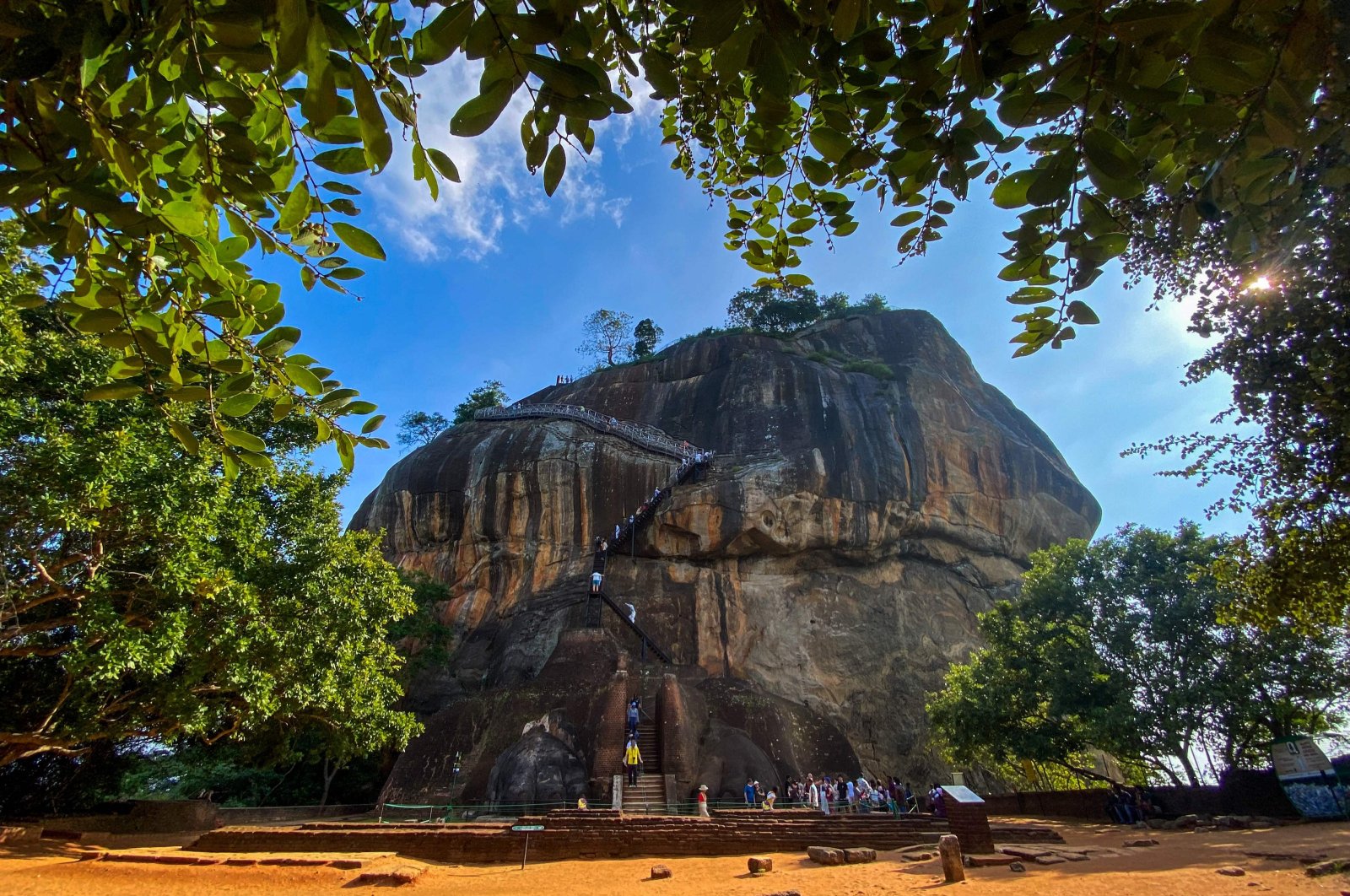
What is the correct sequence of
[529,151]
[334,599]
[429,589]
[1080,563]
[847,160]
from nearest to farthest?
[529,151]
[847,160]
[334,599]
[1080,563]
[429,589]

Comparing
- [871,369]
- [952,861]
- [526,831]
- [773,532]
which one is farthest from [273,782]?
[871,369]

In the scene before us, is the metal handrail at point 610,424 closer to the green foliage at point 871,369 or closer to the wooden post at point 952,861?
the green foliage at point 871,369

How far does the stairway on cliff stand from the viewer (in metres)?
14.1

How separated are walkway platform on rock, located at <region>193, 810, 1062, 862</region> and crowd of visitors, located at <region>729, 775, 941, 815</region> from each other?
302 cm

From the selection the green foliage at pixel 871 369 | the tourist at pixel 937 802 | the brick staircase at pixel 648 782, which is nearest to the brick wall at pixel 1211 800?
the tourist at pixel 937 802

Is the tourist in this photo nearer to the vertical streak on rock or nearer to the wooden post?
the wooden post

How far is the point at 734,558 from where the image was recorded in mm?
26609

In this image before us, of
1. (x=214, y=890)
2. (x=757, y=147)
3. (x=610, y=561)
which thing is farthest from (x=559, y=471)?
(x=757, y=147)

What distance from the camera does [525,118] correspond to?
1.44 metres

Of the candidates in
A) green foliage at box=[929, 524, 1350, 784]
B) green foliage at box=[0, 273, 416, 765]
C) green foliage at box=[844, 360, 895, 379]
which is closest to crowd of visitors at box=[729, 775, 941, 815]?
green foliage at box=[929, 524, 1350, 784]

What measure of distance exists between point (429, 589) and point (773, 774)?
1463cm

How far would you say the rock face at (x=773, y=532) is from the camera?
24469 millimetres

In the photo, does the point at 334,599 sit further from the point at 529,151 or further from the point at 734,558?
the point at 734,558

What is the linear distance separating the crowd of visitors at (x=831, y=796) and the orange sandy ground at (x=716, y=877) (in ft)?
16.0
